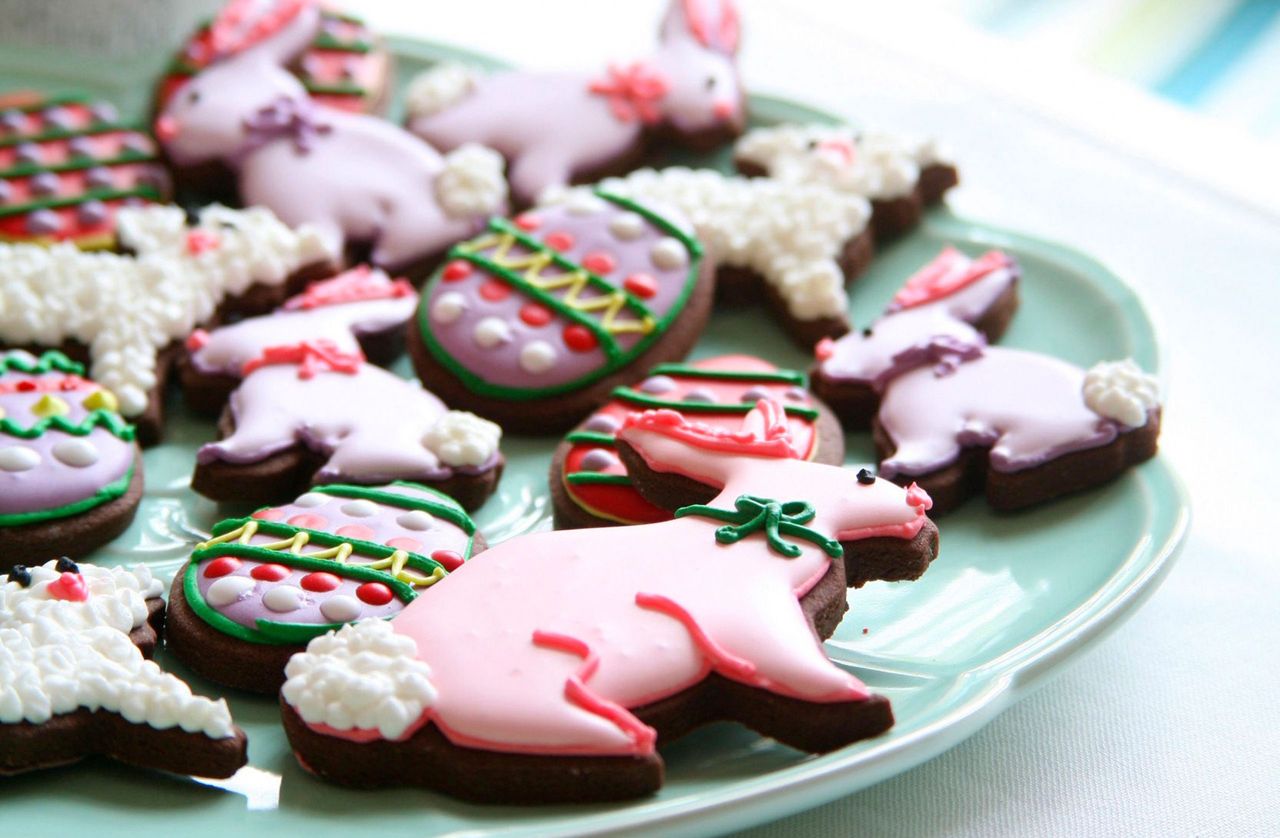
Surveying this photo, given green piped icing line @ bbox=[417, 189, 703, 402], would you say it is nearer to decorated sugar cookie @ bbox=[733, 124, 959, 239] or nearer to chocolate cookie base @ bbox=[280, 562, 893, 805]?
decorated sugar cookie @ bbox=[733, 124, 959, 239]

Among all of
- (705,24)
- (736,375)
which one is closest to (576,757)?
(736,375)

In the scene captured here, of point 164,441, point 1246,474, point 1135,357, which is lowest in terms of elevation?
point 164,441

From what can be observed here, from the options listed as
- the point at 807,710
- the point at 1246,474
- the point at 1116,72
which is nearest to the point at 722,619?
the point at 807,710

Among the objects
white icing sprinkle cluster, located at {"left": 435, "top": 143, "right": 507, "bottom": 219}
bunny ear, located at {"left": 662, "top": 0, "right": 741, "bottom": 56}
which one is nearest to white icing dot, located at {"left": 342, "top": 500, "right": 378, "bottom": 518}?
white icing sprinkle cluster, located at {"left": 435, "top": 143, "right": 507, "bottom": 219}

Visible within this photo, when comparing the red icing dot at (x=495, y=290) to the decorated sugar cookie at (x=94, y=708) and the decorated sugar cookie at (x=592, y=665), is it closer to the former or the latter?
the decorated sugar cookie at (x=592, y=665)

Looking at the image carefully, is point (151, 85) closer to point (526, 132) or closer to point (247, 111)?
point (247, 111)

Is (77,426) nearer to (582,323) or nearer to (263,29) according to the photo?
(582,323)

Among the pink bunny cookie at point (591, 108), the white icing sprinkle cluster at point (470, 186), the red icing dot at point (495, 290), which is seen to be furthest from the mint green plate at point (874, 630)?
the pink bunny cookie at point (591, 108)
